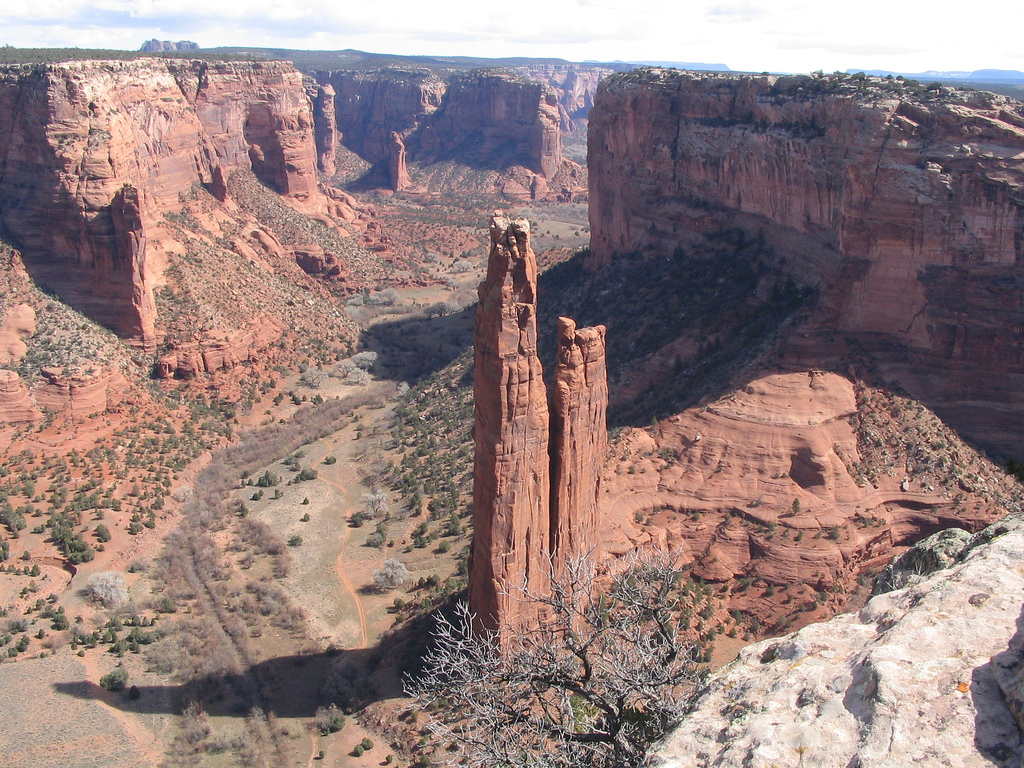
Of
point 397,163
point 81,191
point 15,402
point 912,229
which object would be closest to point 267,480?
point 15,402

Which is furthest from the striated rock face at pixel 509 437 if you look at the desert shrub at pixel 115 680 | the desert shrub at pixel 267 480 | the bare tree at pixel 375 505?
the desert shrub at pixel 267 480

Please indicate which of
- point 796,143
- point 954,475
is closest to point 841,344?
point 954,475

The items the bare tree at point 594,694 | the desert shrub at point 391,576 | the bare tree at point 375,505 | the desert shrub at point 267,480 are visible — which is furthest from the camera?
the desert shrub at point 267,480

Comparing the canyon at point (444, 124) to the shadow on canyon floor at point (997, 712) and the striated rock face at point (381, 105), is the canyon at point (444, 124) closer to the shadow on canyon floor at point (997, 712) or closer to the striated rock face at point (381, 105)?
the striated rock face at point (381, 105)

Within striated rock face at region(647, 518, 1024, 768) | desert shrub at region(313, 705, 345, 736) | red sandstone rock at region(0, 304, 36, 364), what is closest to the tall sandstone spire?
desert shrub at region(313, 705, 345, 736)

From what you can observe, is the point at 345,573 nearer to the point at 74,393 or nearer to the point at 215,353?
the point at 74,393

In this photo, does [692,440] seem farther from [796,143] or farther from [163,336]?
[163,336]
